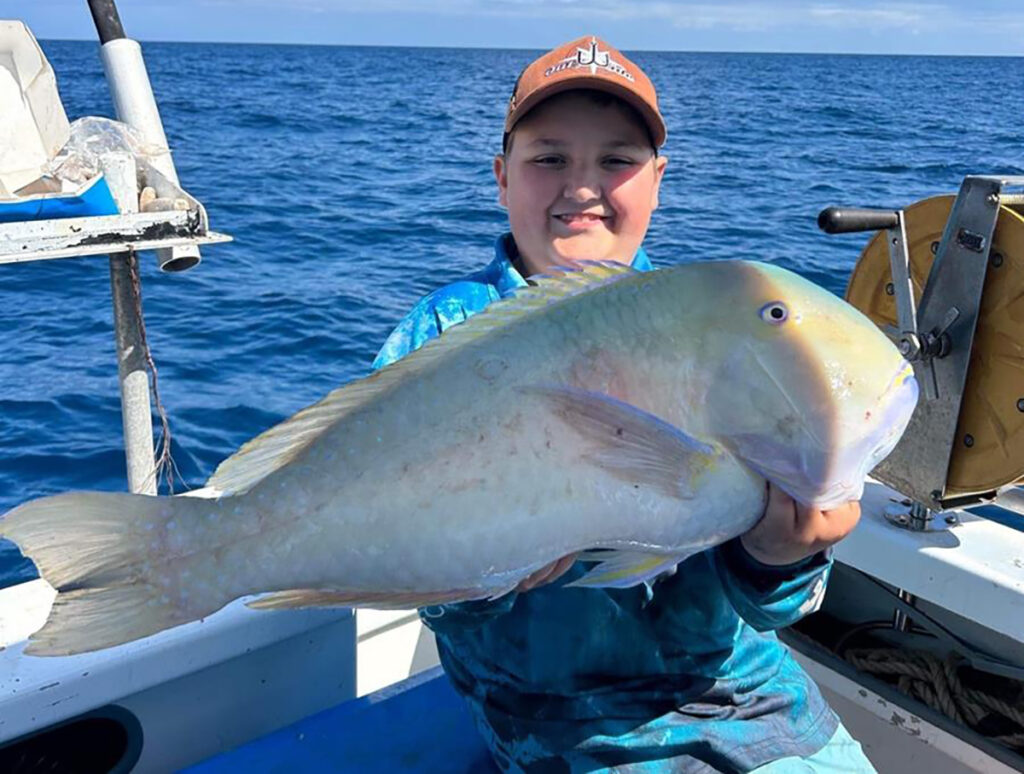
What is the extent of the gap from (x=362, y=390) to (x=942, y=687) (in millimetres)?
2503

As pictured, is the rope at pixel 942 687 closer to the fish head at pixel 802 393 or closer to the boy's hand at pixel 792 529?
the boy's hand at pixel 792 529

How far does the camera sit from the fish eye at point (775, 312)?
1.53 metres

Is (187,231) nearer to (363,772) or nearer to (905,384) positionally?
(363,772)

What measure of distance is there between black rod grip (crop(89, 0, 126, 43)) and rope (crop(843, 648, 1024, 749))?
150 inches

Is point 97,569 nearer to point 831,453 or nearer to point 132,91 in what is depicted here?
point 831,453

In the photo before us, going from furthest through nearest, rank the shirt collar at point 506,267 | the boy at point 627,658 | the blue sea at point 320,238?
the blue sea at point 320,238, the shirt collar at point 506,267, the boy at point 627,658

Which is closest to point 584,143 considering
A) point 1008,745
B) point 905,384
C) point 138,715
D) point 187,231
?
point 905,384

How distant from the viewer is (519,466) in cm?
144

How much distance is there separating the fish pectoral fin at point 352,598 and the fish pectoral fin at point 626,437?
1.00ft

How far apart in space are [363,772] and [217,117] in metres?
30.7

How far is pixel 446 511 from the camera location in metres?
1.43

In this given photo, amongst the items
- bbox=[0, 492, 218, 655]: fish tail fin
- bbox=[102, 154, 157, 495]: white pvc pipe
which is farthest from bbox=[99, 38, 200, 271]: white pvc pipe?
bbox=[0, 492, 218, 655]: fish tail fin

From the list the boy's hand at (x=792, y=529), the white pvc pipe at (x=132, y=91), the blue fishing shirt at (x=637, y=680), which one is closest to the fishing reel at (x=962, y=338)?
the blue fishing shirt at (x=637, y=680)

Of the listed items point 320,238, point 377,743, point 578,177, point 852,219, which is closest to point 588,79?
point 578,177
